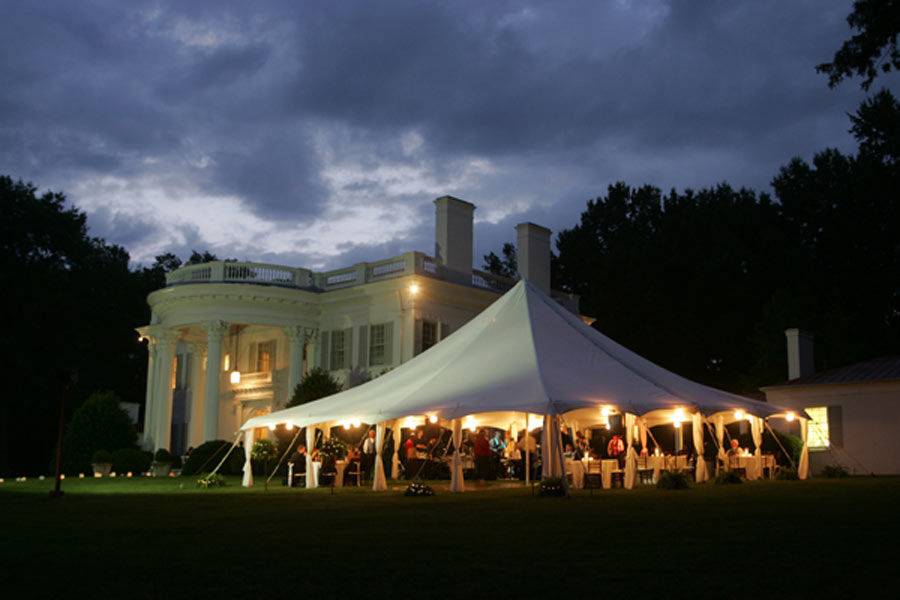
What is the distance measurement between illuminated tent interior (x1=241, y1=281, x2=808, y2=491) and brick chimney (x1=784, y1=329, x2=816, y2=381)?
26.6 feet

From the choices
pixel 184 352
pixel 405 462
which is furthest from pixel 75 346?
pixel 405 462

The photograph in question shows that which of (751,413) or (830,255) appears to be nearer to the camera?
(751,413)

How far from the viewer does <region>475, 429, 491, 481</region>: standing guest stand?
21.9 m

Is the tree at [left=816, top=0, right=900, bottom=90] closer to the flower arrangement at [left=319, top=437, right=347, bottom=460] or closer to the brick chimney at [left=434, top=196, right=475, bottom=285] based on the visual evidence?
the flower arrangement at [left=319, top=437, right=347, bottom=460]

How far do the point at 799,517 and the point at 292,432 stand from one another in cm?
1956

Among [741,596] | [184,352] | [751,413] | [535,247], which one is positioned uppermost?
[535,247]

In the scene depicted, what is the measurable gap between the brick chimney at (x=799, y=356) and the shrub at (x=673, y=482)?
1322cm

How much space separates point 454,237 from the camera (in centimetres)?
3394

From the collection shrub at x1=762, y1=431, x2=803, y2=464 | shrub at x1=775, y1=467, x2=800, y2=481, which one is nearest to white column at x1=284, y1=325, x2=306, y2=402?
shrub at x1=762, y1=431, x2=803, y2=464

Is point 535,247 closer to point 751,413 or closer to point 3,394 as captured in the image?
point 751,413

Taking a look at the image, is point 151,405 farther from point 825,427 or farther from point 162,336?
point 825,427

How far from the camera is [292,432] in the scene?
28281 millimetres

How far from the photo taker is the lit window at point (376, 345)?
32.4 m

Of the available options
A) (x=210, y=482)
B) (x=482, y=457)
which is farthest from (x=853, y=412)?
(x=210, y=482)
